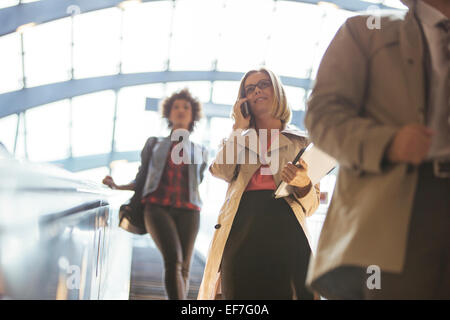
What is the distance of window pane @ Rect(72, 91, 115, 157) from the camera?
17859mm

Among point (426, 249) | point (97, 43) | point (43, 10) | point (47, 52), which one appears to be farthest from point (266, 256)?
point (97, 43)

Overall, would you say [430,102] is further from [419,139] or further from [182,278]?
[182,278]

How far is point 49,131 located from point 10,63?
3.46 m

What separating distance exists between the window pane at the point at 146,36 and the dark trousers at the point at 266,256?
47.5 feet

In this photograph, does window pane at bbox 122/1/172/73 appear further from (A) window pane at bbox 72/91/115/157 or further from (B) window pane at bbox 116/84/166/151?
(A) window pane at bbox 72/91/115/157

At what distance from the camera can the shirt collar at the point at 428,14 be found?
167cm

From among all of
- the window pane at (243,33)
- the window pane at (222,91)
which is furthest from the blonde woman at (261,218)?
the window pane at (222,91)

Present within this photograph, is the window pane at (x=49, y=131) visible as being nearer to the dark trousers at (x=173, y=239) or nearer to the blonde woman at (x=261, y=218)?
the dark trousers at (x=173, y=239)

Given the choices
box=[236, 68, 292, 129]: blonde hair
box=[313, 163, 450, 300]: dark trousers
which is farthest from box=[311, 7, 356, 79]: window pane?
box=[313, 163, 450, 300]: dark trousers

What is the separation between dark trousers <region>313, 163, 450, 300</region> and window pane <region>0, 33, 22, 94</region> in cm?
1450

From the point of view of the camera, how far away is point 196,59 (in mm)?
18375

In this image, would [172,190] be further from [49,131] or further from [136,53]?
[49,131]
